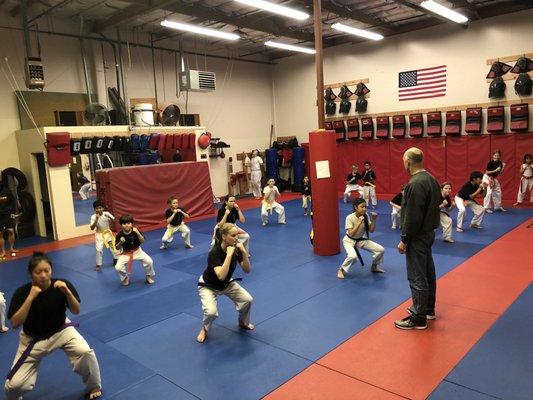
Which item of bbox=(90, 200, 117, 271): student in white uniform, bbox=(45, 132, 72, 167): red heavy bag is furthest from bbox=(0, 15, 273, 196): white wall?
bbox=(90, 200, 117, 271): student in white uniform

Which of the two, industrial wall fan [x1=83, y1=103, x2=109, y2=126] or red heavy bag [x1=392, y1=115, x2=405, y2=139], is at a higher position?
industrial wall fan [x1=83, y1=103, x2=109, y2=126]

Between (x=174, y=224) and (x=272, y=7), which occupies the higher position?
(x=272, y=7)

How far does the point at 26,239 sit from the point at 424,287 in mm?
10726

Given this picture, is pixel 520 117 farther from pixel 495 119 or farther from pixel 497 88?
pixel 497 88

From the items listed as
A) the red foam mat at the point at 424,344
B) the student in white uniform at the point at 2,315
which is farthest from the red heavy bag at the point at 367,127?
the student in white uniform at the point at 2,315

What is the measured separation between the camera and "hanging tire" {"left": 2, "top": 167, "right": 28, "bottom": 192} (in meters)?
11.1

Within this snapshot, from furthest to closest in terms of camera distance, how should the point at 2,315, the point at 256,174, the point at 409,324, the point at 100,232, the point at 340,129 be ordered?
→ the point at 256,174 → the point at 340,129 → the point at 100,232 → the point at 2,315 → the point at 409,324

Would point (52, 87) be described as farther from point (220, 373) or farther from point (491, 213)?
point (491, 213)

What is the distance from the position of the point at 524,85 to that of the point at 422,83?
339cm

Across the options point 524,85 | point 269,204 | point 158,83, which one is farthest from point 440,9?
point 158,83

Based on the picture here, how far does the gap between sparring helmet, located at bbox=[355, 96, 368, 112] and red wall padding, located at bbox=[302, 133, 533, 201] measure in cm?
128

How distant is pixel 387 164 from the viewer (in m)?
15.9

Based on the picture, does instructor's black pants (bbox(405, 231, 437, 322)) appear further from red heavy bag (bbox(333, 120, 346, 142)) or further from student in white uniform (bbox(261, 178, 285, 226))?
red heavy bag (bbox(333, 120, 346, 142))

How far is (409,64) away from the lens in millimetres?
15273
